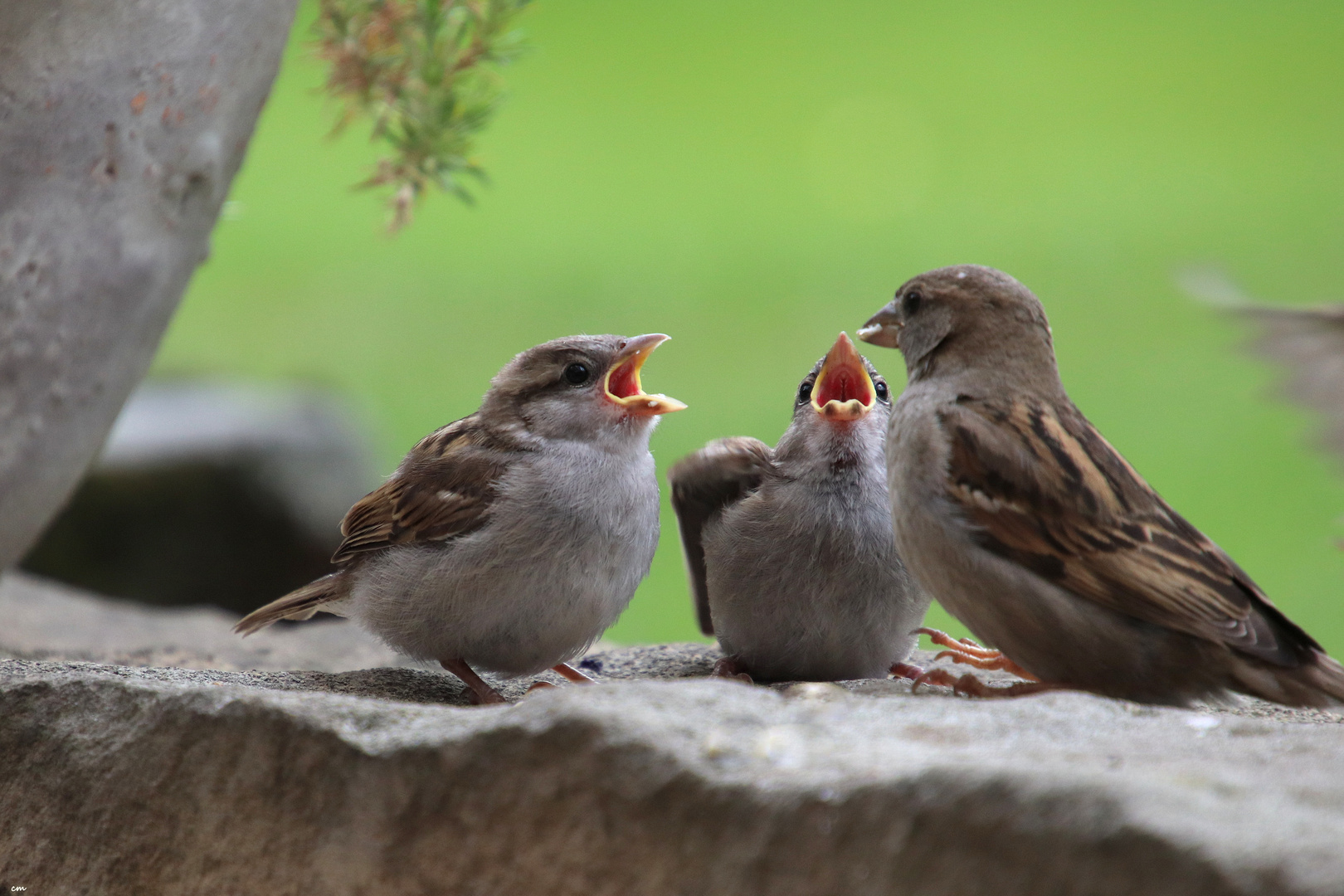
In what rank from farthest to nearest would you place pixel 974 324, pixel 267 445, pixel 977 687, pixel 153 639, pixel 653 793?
pixel 267 445, pixel 153 639, pixel 974 324, pixel 977 687, pixel 653 793

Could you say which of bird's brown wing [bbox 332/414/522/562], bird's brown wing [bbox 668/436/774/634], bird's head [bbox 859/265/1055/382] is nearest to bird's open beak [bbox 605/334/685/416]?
bird's brown wing [bbox 668/436/774/634]

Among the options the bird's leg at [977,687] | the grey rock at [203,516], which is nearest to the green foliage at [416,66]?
the bird's leg at [977,687]

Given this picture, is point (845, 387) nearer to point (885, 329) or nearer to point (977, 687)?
point (885, 329)

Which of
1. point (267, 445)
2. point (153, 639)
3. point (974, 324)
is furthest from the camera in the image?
point (267, 445)

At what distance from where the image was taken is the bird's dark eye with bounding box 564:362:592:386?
3.24 metres

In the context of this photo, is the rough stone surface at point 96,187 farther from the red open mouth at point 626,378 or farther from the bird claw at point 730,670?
the bird claw at point 730,670

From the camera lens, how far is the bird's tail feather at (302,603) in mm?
3311

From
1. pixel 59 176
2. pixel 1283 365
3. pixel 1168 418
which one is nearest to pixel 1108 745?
pixel 1283 365

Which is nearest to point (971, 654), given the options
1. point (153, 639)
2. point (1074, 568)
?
point (1074, 568)

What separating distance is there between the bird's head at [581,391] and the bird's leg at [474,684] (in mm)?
603

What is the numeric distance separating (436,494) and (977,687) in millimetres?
1367

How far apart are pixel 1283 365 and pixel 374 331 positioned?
8.82 meters

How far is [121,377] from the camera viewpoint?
3.63 meters

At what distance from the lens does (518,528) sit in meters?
2.91
